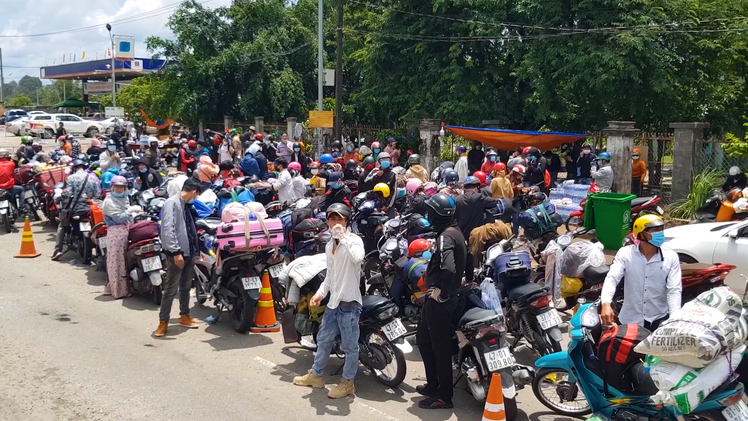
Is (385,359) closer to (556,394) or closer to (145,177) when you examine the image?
(556,394)

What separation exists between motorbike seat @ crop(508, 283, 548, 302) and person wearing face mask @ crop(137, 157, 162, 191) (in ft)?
30.1

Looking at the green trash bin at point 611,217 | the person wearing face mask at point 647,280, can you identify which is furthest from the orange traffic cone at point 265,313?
the green trash bin at point 611,217

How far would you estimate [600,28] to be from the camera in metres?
18.0

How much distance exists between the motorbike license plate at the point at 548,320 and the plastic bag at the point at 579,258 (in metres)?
1.37

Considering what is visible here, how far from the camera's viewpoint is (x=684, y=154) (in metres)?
15.6

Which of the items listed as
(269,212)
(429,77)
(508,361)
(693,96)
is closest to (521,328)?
(508,361)

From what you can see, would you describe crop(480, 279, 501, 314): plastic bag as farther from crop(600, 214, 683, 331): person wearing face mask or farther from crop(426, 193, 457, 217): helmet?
crop(600, 214, 683, 331): person wearing face mask

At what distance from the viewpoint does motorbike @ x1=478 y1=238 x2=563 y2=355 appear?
6270mm

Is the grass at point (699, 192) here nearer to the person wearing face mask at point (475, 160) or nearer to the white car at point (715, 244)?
the person wearing face mask at point (475, 160)

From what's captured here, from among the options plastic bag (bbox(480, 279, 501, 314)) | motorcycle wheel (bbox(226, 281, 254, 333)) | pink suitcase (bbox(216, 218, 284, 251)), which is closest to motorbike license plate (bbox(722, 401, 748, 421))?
plastic bag (bbox(480, 279, 501, 314))

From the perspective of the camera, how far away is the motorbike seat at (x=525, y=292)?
6289mm

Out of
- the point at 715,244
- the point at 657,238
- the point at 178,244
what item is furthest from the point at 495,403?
the point at 715,244

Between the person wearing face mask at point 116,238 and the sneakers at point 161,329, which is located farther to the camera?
the person wearing face mask at point 116,238

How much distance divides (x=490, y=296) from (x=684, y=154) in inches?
459
